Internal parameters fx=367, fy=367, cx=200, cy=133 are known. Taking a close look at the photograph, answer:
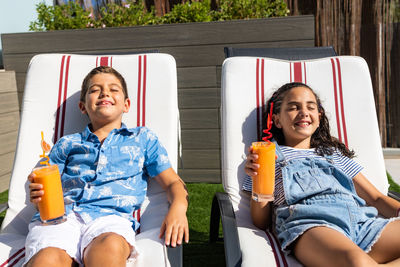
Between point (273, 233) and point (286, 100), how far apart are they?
2.34 ft

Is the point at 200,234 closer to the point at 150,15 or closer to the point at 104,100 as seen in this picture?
the point at 104,100

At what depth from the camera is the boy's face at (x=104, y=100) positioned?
1.98 m

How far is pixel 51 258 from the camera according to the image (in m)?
1.43

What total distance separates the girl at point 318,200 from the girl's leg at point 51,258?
2.79ft

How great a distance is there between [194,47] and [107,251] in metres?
2.46

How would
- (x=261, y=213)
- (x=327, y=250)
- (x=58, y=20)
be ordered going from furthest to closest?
(x=58, y=20)
(x=261, y=213)
(x=327, y=250)

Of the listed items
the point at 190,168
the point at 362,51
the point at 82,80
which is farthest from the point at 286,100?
the point at 362,51

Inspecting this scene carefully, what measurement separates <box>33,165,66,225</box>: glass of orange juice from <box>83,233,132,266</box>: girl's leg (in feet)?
0.68

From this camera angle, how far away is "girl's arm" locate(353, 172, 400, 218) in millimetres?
1808

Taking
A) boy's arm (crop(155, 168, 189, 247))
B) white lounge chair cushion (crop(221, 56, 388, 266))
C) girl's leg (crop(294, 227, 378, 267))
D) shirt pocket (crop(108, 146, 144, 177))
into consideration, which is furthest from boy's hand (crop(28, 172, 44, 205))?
girl's leg (crop(294, 227, 378, 267))

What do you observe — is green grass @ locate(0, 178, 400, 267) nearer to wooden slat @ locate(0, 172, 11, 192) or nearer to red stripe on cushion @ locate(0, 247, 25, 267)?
wooden slat @ locate(0, 172, 11, 192)

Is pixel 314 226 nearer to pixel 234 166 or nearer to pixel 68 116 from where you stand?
pixel 234 166

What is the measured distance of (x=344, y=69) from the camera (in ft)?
7.58

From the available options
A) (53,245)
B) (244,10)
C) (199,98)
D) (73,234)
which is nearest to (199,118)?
(199,98)
